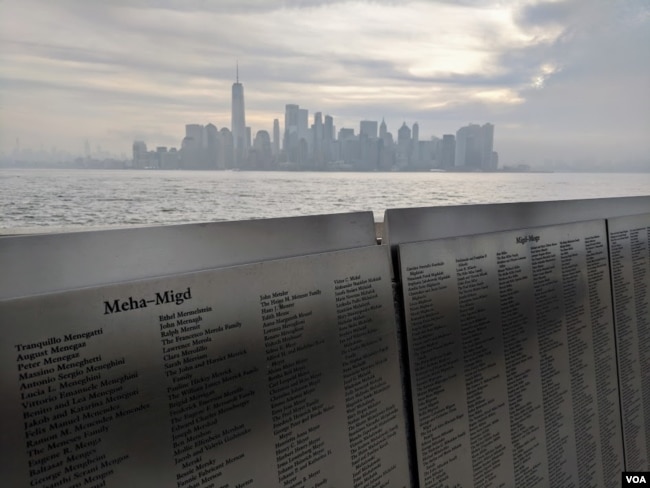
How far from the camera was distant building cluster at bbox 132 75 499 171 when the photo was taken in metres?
2.21

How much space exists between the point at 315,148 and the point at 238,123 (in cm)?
39

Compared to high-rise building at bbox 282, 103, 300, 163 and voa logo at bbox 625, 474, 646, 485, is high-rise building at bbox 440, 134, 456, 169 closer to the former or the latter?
high-rise building at bbox 282, 103, 300, 163

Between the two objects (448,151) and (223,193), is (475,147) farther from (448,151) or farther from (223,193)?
(223,193)

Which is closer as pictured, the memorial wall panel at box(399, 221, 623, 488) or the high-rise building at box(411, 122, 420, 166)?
the memorial wall panel at box(399, 221, 623, 488)

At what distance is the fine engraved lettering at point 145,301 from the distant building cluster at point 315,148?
4.13 feet

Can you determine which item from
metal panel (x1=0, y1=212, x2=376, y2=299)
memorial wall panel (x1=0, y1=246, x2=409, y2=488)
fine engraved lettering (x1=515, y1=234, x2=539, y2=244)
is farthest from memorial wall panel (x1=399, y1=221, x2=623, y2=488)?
metal panel (x1=0, y1=212, x2=376, y2=299)

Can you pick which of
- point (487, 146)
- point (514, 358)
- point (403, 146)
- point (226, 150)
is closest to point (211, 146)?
point (226, 150)

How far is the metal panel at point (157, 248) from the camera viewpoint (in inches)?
36.9

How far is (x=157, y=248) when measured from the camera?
112cm

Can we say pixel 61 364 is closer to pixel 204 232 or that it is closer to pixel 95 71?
pixel 204 232

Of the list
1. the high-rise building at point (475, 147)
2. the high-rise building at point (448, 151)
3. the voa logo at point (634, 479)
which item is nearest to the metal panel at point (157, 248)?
the high-rise building at point (448, 151)

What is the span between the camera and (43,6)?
1.76 m

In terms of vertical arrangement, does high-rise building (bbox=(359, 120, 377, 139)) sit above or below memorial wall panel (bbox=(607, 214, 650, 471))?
above

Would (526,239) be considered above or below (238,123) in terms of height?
below
